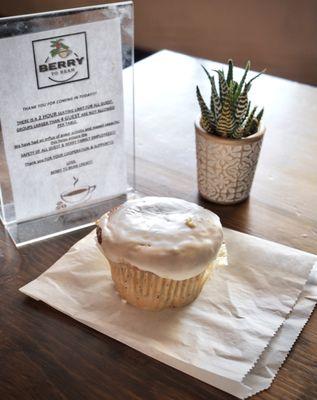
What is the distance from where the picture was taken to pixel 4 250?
0.73 metres

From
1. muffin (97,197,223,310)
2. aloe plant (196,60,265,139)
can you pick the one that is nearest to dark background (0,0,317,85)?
aloe plant (196,60,265,139)

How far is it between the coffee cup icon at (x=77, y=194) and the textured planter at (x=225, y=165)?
0.18 metres

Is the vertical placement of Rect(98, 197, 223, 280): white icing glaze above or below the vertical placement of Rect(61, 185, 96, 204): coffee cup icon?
above

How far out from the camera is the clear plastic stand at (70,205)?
2.14 ft

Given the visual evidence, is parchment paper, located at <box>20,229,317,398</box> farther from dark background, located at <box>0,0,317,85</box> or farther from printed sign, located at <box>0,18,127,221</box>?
dark background, located at <box>0,0,317,85</box>

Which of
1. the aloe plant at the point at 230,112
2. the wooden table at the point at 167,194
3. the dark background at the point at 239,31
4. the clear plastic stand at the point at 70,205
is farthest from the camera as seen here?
the dark background at the point at 239,31

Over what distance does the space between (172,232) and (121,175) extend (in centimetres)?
23

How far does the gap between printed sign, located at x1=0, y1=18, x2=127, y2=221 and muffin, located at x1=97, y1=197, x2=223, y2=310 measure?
5.9 inches

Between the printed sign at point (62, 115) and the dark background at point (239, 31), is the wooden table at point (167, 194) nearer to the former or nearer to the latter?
the printed sign at point (62, 115)

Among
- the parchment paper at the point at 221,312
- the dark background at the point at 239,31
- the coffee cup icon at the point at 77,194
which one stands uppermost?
the coffee cup icon at the point at 77,194

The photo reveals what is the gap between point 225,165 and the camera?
79cm

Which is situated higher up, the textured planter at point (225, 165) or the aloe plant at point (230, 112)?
the aloe plant at point (230, 112)

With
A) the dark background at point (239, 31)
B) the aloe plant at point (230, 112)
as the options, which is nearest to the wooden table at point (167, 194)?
the aloe plant at point (230, 112)

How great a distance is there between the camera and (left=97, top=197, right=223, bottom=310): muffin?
60 centimetres
